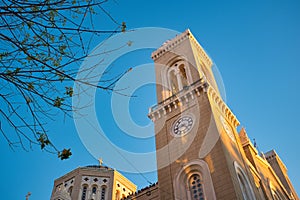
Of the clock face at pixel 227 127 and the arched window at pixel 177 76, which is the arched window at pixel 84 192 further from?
the clock face at pixel 227 127

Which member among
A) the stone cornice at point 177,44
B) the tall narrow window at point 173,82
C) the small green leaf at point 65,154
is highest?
the stone cornice at point 177,44

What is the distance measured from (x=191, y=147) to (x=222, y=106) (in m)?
4.73

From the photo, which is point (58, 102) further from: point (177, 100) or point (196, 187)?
point (177, 100)

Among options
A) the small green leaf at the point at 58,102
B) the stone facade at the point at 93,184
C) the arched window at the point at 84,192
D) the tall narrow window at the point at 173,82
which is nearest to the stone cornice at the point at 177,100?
A: the tall narrow window at the point at 173,82

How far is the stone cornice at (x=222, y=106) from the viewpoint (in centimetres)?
1745

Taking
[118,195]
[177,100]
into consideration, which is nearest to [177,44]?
[177,100]

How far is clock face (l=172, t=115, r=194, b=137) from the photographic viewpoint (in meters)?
16.0

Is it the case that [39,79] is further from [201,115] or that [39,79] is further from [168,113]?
[168,113]

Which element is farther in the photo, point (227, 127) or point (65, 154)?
point (227, 127)

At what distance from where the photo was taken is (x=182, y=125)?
16.5 metres

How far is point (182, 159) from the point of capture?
48.5ft

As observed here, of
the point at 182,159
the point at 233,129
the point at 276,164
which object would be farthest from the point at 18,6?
the point at 276,164

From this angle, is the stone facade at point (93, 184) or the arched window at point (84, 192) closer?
the arched window at point (84, 192)

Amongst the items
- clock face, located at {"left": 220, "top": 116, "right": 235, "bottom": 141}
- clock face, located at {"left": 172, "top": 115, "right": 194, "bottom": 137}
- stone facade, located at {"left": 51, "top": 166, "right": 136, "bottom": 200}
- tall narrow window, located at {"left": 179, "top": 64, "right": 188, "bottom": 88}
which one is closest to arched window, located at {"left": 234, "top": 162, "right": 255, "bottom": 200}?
clock face, located at {"left": 220, "top": 116, "right": 235, "bottom": 141}
